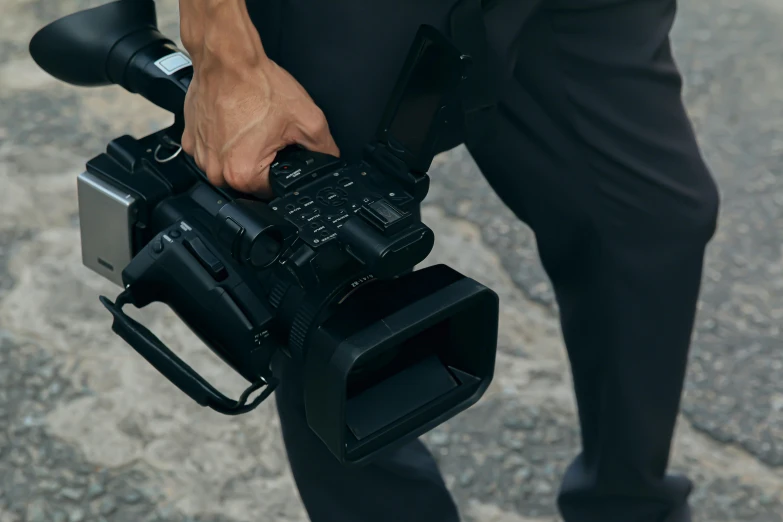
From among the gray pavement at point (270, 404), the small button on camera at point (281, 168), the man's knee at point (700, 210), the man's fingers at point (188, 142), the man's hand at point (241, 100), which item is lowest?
the gray pavement at point (270, 404)

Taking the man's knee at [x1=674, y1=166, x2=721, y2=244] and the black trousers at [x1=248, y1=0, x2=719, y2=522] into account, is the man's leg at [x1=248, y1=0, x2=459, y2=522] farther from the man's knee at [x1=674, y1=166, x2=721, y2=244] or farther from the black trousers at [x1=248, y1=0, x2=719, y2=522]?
the man's knee at [x1=674, y1=166, x2=721, y2=244]

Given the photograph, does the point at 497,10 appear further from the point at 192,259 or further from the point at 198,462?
the point at 198,462

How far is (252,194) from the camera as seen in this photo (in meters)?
1.16

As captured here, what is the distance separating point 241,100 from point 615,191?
42cm

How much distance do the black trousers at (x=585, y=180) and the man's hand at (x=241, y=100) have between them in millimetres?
30

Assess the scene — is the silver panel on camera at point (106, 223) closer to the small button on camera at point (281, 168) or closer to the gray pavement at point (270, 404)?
the small button on camera at point (281, 168)

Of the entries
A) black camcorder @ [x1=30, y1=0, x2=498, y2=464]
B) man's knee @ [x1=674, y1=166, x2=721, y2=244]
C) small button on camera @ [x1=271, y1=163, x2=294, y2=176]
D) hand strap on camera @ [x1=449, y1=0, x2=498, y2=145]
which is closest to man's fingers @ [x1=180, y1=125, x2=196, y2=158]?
black camcorder @ [x1=30, y1=0, x2=498, y2=464]

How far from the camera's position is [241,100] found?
1.13 meters

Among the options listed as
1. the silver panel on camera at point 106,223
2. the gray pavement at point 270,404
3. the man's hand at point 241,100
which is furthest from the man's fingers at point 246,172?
the gray pavement at point 270,404

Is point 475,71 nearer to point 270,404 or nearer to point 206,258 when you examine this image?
point 206,258

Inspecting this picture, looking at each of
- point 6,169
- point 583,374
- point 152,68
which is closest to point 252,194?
point 152,68

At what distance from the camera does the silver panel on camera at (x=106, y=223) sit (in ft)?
3.89

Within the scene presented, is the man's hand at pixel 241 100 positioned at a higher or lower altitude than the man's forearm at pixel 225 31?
lower

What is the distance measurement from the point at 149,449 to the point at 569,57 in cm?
87
